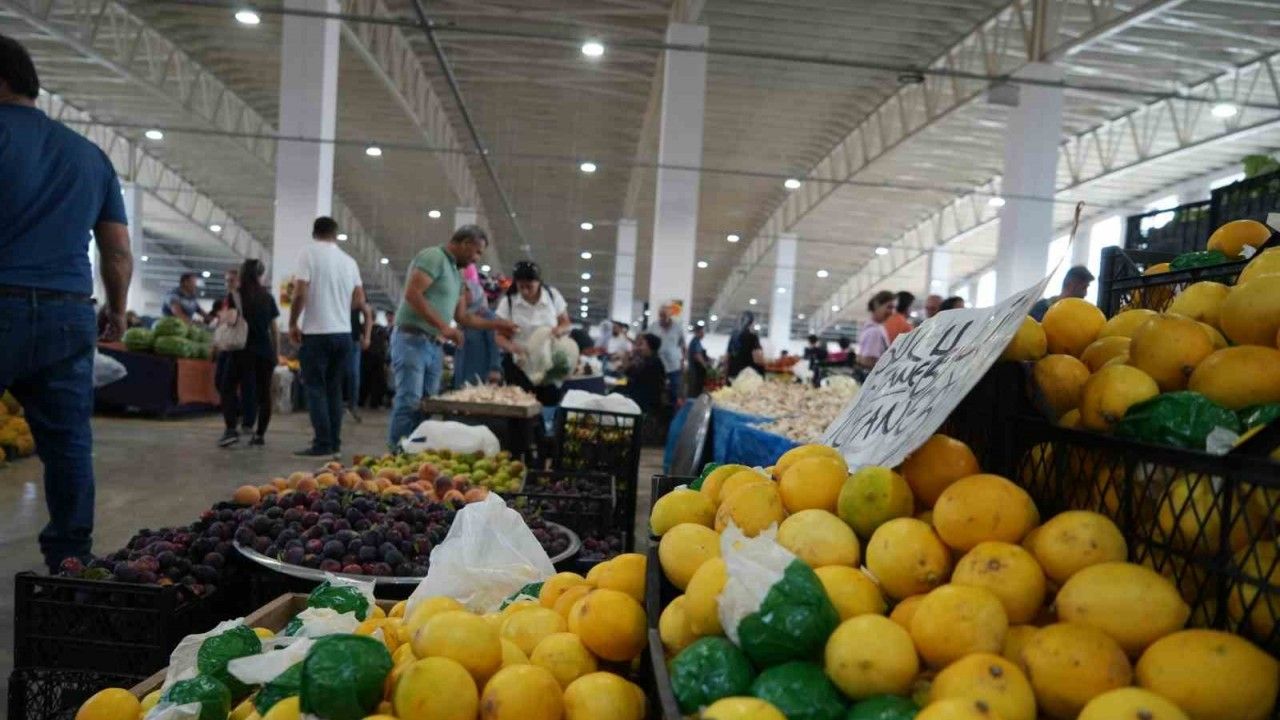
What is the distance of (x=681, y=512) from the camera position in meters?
1.41

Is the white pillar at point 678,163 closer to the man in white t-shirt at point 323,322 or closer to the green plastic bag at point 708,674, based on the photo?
the man in white t-shirt at point 323,322

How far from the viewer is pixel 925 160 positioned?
1991 cm

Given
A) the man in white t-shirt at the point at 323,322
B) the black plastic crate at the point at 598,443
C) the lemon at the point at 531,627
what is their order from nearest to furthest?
the lemon at the point at 531,627 → the black plastic crate at the point at 598,443 → the man in white t-shirt at the point at 323,322

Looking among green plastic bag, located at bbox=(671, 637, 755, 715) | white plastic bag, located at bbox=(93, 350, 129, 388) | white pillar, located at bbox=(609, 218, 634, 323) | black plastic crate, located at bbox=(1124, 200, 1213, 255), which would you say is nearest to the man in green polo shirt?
white plastic bag, located at bbox=(93, 350, 129, 388)

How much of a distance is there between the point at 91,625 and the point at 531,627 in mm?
1295

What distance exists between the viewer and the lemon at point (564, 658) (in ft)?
3.95

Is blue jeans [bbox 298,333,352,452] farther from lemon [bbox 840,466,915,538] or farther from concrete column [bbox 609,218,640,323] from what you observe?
concrete column [bbox 609,218,640,323]

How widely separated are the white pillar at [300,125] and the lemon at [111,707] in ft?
36.8

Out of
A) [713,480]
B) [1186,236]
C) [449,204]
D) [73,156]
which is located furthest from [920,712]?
[449,204]

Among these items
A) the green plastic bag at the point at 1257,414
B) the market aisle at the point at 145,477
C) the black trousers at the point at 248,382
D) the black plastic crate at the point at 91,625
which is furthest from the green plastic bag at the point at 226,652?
the black trousers at the point at 248,382

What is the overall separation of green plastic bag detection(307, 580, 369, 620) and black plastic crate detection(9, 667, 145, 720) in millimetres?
590

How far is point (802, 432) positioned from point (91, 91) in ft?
62.7

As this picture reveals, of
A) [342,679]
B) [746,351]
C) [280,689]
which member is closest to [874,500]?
[342,679]

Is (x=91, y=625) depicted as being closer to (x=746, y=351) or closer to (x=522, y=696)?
(x=522, y=696)
